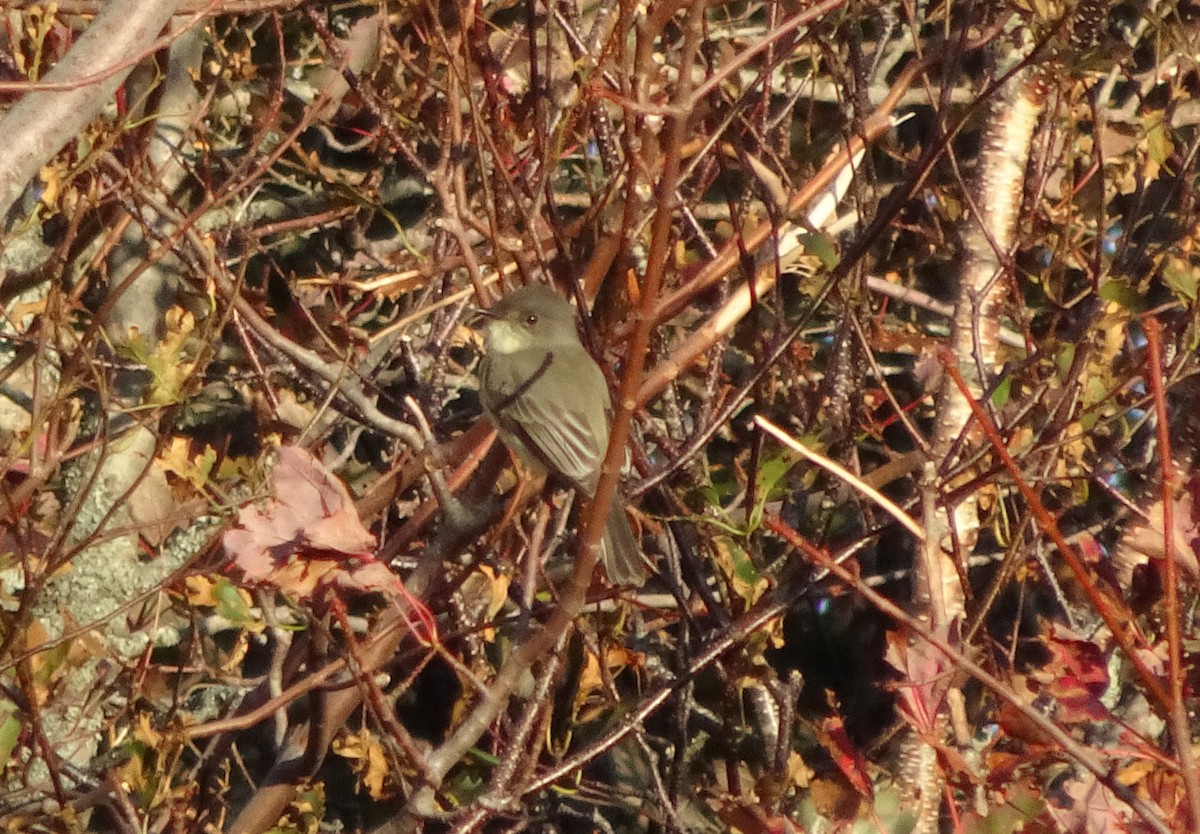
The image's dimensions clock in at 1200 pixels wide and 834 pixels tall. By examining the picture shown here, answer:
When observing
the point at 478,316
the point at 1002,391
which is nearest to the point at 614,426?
the point at 1002,391

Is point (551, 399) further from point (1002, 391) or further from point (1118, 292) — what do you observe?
point (1118, 292)

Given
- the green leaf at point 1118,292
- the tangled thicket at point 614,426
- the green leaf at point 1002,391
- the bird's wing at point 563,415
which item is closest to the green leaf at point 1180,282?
the tangled thicket at point 614,426

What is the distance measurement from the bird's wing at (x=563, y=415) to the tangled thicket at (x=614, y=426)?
13 centimetres

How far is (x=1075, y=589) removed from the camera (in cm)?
394

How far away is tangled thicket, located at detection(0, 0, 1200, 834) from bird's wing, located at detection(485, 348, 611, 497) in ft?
0.41

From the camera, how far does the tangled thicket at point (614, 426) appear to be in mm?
1930

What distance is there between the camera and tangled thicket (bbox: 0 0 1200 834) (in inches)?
76.0

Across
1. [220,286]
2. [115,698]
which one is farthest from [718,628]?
[115,698]

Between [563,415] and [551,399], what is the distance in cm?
5

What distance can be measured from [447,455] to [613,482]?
1.24m

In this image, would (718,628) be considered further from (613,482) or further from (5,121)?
(5,121)

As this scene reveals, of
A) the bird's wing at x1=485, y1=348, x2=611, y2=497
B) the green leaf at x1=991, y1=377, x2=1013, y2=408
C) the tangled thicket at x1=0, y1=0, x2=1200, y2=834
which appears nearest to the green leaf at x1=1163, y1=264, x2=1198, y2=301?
the tangled thicket at x1=0, y1=0, x2=1200, y2=834

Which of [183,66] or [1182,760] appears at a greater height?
[183,66]

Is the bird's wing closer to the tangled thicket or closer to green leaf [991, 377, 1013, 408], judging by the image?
the tangled thicket
